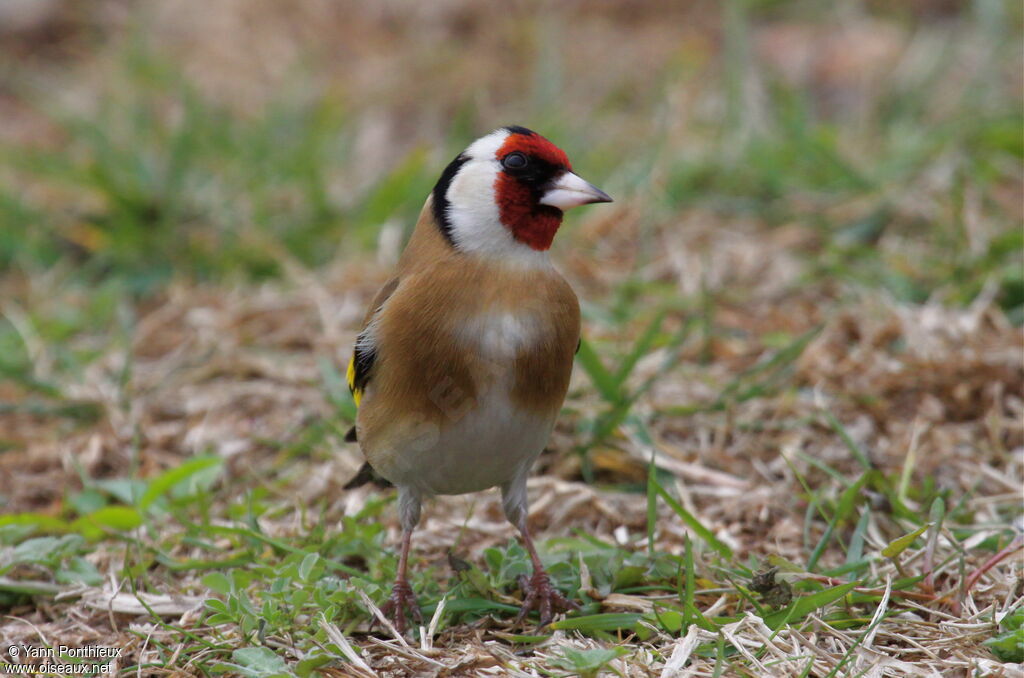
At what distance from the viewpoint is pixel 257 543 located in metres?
3.60

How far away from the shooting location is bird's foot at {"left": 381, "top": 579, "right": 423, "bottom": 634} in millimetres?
3164

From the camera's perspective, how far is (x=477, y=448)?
3141mm

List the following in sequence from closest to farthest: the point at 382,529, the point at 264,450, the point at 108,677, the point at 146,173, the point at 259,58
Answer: the point at 108,677 → the point at 382,529 → the point at 264,450 → the point at 146,173 → the point at 259,58

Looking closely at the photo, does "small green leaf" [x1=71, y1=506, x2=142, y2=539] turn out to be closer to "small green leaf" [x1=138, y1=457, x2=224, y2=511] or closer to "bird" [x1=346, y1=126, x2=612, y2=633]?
"small green leaf" [x1=138, y1=457, x2=224, y2=511]

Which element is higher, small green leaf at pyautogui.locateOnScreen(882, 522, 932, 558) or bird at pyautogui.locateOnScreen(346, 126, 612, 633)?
bird at pyautogui.locateOnScreen(346, 126, 612, 633)

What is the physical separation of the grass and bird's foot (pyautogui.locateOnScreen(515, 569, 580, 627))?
0.18 ft

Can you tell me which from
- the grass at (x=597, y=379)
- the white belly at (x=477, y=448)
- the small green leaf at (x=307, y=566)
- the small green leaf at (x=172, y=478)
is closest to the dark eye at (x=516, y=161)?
the white belly at (x=477, y=448)

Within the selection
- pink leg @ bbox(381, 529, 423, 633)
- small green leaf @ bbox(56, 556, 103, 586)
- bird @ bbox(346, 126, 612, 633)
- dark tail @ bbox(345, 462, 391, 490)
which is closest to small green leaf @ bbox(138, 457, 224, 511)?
small green leaf @ bbox(56, 556, 103, 586)

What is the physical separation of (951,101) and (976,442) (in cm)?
361

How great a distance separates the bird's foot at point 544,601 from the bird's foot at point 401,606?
284 millimetres

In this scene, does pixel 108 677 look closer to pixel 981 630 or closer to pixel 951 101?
pixel 981 630

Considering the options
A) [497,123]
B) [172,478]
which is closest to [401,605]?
[172,478]

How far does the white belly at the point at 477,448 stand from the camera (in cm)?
310

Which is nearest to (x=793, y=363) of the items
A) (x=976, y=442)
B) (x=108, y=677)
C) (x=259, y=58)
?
(x=976, y=442)
